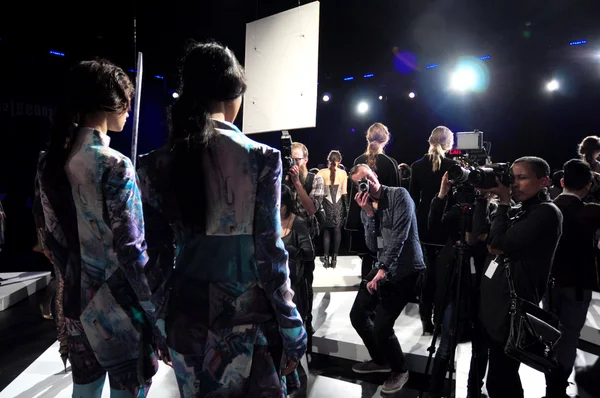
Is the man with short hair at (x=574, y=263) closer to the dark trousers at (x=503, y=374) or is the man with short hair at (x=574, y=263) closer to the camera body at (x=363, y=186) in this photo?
the dark trousers at (x=503, y=374)

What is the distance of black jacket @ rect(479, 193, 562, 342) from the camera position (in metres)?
2.00

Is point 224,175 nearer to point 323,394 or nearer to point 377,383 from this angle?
point 323,394

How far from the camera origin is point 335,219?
611 cm

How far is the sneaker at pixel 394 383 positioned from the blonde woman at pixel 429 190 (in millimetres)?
792

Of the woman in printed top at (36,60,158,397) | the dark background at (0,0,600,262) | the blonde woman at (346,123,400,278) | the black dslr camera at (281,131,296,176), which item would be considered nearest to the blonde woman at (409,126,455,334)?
the blonde woman at (346,123,400,278)

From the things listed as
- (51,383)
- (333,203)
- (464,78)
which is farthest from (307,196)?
(464,78)

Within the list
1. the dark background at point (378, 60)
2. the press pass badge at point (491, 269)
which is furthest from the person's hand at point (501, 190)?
the dark background at point (378, 60)

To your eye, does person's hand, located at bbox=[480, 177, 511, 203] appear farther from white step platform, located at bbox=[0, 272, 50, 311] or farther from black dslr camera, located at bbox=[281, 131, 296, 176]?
white step platform, located at bbox=[0, 272, 50, 311]

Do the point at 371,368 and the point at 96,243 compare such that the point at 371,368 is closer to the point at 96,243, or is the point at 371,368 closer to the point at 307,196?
the point at 307,196

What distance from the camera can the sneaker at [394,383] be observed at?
2635 millimetres

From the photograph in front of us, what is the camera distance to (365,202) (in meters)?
2.68

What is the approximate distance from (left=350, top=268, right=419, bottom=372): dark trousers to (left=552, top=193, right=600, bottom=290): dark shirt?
1086mm

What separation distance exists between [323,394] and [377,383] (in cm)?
45

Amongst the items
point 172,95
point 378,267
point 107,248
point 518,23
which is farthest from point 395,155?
point 107,248
